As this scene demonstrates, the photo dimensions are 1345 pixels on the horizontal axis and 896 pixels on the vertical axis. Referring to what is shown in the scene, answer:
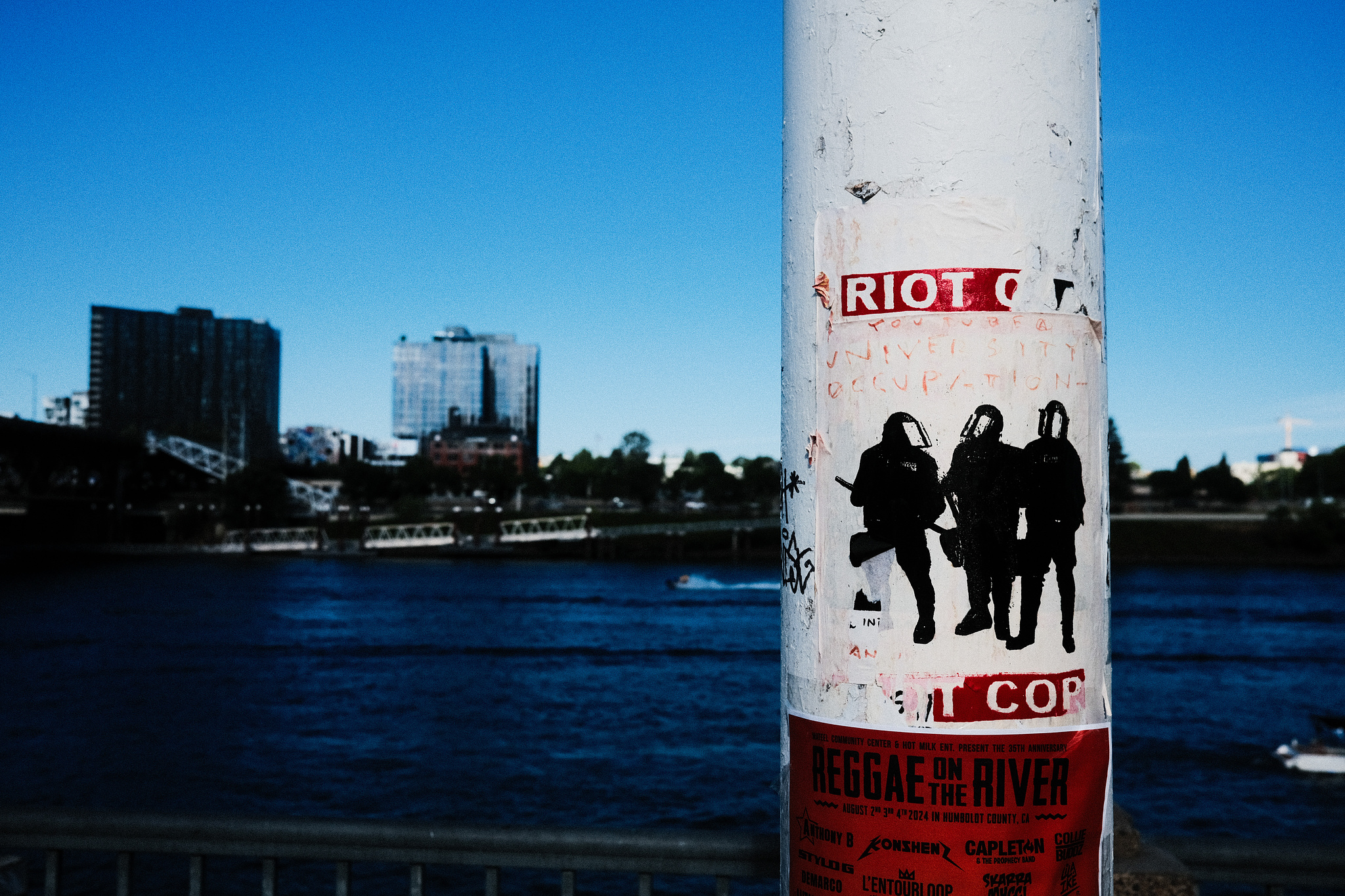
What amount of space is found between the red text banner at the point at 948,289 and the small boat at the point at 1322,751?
3378 cm

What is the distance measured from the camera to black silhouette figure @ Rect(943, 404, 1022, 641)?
6.52 feet

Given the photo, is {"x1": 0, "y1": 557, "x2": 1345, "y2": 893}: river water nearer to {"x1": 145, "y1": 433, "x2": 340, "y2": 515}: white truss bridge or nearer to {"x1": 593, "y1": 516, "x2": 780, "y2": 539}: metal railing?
{"x1": 593, "y1": 516, "x2": 780, "y2": 539}: metal railing

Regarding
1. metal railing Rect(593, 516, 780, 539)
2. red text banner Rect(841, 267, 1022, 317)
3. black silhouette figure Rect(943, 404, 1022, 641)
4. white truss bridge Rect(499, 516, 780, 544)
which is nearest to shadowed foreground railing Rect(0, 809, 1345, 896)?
black silhouette figure Rect(943, 404, 1022, 641)

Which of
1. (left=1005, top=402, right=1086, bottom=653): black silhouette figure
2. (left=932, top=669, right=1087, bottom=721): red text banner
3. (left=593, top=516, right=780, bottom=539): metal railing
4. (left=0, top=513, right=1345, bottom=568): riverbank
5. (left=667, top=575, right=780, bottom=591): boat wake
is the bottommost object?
(left=667, top=575, right=780, bottom=591): boat wake

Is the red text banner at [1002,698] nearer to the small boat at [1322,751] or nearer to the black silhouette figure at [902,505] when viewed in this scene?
the black silhouette figure at [902,505]

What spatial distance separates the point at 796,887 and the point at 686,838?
1585 millimetres

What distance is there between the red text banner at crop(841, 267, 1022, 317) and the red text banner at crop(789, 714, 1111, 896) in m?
0.72

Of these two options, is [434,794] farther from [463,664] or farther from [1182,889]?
[1182,889]

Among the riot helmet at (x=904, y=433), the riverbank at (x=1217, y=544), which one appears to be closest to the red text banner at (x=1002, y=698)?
the riot helmet at (x=904, y=433)

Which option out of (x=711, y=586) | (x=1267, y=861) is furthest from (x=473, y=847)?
(x=711, y=586)

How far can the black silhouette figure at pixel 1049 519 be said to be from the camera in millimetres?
1994

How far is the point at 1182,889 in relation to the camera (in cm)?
337

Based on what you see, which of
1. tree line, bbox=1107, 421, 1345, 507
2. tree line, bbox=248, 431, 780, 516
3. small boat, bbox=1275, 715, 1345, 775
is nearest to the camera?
small boat, bbox=1275, 715, 1345, 775

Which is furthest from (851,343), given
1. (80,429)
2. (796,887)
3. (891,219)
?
(80,429)
